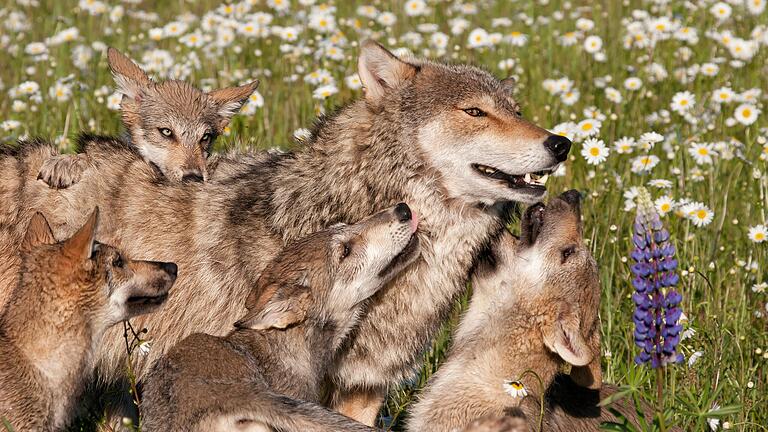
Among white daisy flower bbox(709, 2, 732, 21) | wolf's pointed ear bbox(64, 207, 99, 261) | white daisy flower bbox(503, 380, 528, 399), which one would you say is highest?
wolf's pointed ear bbox(64, 207, 99, 261)

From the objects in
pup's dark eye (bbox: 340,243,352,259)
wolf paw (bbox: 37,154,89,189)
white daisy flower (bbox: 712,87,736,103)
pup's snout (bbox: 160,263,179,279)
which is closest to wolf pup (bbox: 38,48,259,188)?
wolf paw (bbox: 37,154,89,189)

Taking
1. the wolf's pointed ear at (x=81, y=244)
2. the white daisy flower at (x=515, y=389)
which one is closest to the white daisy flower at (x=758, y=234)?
the white daisy flower at (x=515, y=389)

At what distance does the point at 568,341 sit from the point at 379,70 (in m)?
1.60

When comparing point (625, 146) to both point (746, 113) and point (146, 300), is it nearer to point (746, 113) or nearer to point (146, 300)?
point (746, 113)

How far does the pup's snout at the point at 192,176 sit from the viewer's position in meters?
6.28

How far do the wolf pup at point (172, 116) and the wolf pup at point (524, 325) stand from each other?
1726mm

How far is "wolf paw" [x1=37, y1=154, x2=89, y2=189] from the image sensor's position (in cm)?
582

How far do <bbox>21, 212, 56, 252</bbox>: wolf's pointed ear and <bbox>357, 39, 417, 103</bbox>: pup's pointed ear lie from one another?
1.64 metres

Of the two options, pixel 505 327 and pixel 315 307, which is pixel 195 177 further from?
pixel 505 327

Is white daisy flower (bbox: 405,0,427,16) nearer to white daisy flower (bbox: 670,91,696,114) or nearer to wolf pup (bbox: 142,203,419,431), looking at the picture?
white daisy flower (bbox: 670,91,696,114)

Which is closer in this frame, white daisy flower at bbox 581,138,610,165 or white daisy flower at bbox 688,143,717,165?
white daisy flower at bbox 581,138,610,165

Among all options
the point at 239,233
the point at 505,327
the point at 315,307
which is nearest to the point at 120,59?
Result: the point at 239,233

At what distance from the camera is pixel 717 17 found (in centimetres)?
1038

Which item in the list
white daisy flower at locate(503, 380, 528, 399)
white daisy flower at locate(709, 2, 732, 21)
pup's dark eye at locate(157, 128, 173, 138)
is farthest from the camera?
white daisy flower at locate(709, 2, 732, 21)
